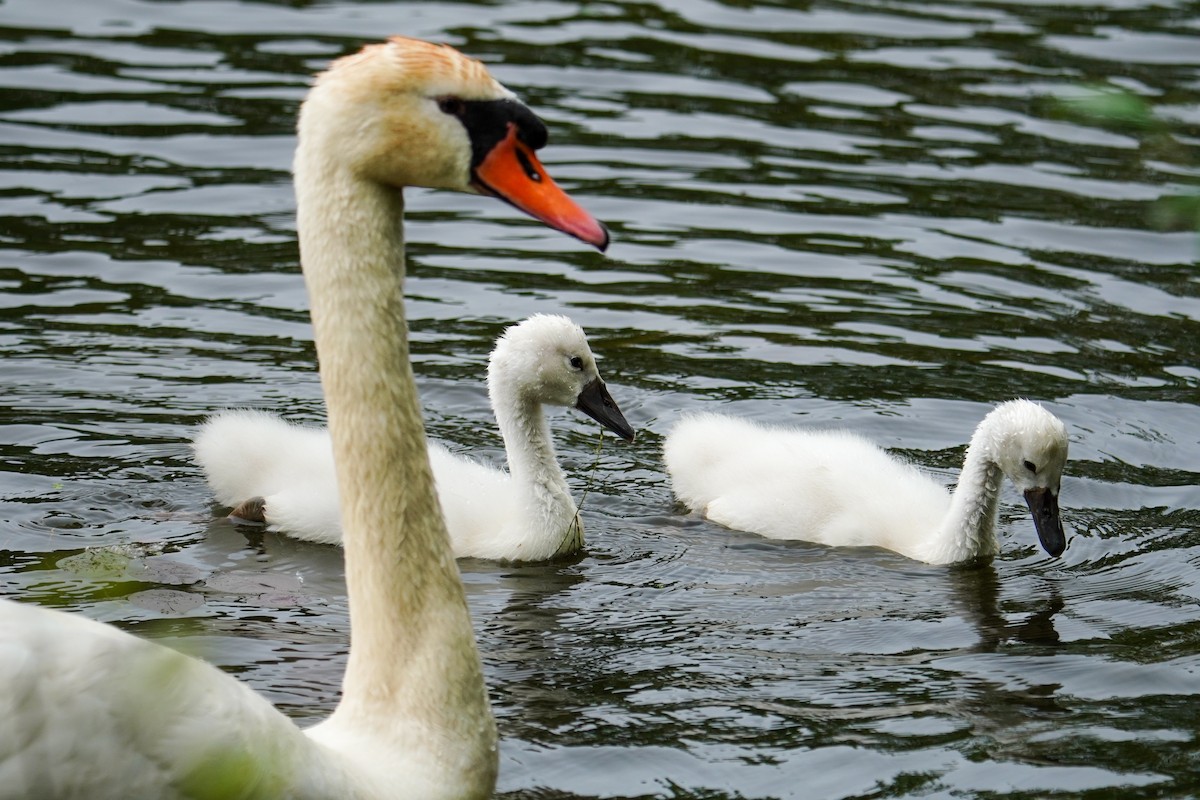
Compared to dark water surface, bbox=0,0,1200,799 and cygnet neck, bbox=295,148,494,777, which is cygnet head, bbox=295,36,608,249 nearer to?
cygnet neck, bbox=295,148,494,777

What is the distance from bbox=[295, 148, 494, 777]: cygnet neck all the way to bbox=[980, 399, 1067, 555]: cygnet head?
3531mm

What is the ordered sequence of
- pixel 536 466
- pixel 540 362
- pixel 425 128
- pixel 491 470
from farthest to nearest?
1. pixel 491 470
2. pixel 540 362
3. pixel 536 466
4. pixel 425 128

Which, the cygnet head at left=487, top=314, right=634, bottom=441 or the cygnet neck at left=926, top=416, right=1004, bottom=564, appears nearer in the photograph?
A: the cygnet neck at left=926, top=416, right=1004, bottom=564

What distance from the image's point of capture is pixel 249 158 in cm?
1241

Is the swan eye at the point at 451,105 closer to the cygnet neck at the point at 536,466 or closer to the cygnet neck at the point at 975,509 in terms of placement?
the cygnet neck at the point at 536,466

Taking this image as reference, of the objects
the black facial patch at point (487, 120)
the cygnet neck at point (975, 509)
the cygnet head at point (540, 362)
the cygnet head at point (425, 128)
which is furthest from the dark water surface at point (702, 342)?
the black facial patch at point (487, 120)

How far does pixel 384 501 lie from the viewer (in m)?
4.61

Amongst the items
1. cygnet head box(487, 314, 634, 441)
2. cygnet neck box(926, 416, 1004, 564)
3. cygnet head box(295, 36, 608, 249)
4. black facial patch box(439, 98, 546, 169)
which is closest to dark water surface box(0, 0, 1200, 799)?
cygnet neck box(926, 416, 1004, 564)

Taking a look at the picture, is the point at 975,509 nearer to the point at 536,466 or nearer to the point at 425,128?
the point at 536,466

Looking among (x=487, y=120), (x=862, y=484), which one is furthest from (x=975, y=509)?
(x=487, y=120)

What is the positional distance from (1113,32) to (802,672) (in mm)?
10344

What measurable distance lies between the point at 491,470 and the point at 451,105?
13.0 feet

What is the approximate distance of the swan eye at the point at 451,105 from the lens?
14.4 feet

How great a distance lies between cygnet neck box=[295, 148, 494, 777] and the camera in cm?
446
